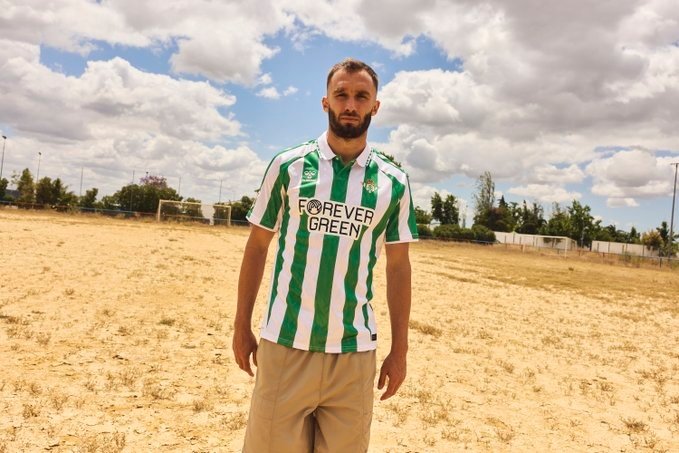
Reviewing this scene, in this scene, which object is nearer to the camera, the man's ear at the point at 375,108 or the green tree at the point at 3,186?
the man's ear at the point at 375,108

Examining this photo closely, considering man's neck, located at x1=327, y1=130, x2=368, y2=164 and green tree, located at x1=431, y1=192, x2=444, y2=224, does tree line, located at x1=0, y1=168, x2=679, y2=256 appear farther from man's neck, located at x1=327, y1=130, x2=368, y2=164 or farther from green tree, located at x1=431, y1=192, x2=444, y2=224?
man's neck, located at x1=327, y1=130, x2=368, y2=164

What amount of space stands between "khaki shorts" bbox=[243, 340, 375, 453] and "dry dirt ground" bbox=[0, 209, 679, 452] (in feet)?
7.34

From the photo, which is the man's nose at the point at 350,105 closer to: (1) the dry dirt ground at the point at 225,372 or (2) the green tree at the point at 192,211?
(1) the dry dirt ground at the point at 225,372

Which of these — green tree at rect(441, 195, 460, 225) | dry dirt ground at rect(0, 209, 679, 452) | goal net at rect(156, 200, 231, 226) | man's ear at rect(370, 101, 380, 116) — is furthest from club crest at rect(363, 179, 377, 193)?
green tree at rect(441, 195, 460, 225)

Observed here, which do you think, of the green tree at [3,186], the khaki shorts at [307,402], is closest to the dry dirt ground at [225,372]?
the khaki shorts at [307,402]

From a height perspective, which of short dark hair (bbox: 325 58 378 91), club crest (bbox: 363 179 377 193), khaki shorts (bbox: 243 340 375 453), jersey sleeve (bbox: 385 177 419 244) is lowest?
khaki shorts (bbox: 243 340 375 453)

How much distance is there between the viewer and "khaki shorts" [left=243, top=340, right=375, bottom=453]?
1.84 meters

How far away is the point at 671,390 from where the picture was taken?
21.0 ft

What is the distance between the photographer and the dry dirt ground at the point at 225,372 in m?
4.10

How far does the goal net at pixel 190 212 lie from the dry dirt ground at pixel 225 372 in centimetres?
3264

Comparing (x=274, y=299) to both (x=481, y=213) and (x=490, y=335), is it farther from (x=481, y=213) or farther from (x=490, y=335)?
(x=481, y=213)

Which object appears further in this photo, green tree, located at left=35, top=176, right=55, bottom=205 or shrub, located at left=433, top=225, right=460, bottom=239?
shrub, located at left=433, top=225, right=460, bottom=239

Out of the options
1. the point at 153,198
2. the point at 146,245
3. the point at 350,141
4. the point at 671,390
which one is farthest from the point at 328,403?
the point at 153,198

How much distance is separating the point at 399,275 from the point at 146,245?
57.9ft
